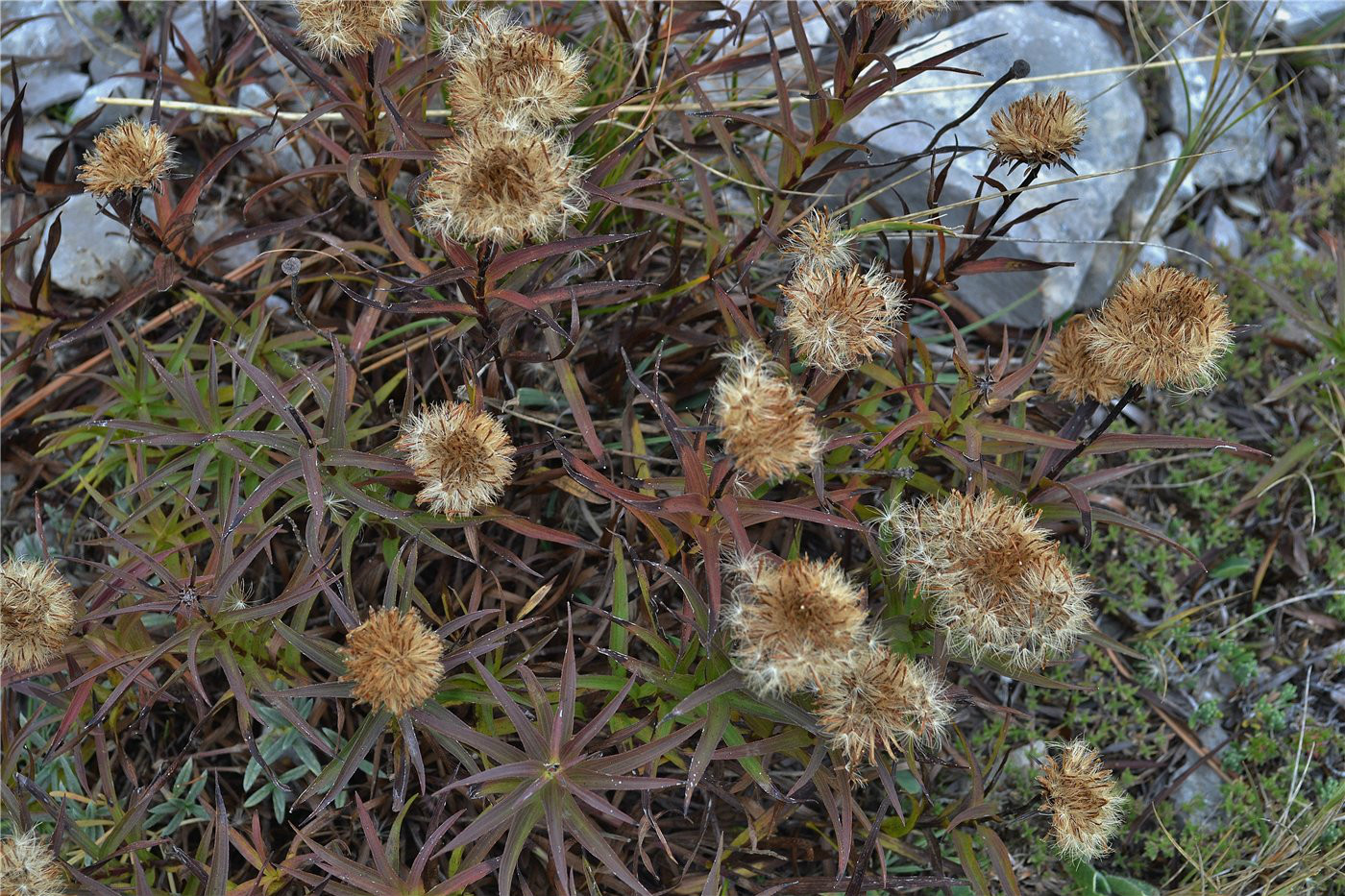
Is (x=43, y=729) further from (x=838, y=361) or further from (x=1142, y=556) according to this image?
(x=1142, y=556)

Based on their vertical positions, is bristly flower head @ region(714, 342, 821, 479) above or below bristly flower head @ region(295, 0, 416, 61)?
below

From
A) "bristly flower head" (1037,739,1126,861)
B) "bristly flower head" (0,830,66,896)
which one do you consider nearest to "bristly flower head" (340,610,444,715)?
"bristly flower head" (0,830,66,896)

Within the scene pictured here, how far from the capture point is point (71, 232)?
10.6ft

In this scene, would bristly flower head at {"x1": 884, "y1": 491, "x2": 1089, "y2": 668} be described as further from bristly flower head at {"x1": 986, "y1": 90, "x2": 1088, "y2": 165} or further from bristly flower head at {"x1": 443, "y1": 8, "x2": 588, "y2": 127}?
bristly flower head at {"x1": 443, "y1": 8, "x2": 588, "y2": 127}

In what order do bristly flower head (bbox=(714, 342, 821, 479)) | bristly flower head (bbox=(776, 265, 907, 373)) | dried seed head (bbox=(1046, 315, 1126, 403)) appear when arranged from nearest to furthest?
Answer: bristly flower head (bbox=(714, 342, 821, 479)) < bristly flower head (bbox=(776, 265, 907, 373)) < dried seed head (bbox=(1046, 315, 1126, 403))

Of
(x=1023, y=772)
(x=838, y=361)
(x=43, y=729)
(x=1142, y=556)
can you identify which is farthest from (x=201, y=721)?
(x=1142, y=556)

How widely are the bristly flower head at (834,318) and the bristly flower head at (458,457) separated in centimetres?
70

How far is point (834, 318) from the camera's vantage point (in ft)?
6.64

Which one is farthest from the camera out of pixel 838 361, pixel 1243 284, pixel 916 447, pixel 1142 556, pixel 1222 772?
pixel 1243 284

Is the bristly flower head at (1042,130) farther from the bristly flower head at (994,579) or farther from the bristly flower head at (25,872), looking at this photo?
the bristly flower head at (25,872)

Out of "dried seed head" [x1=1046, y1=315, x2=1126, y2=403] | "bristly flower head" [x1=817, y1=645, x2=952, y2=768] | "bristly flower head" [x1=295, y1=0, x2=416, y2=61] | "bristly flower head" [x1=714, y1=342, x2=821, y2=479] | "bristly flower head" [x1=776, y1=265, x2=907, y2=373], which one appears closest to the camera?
"bristly flower head" [x1=714, y1=342, x2=821, y2=479]

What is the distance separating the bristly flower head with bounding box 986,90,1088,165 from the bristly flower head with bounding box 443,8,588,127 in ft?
3.32

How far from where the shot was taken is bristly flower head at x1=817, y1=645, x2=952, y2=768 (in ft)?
6.31

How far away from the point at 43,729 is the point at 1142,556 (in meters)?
3.49
